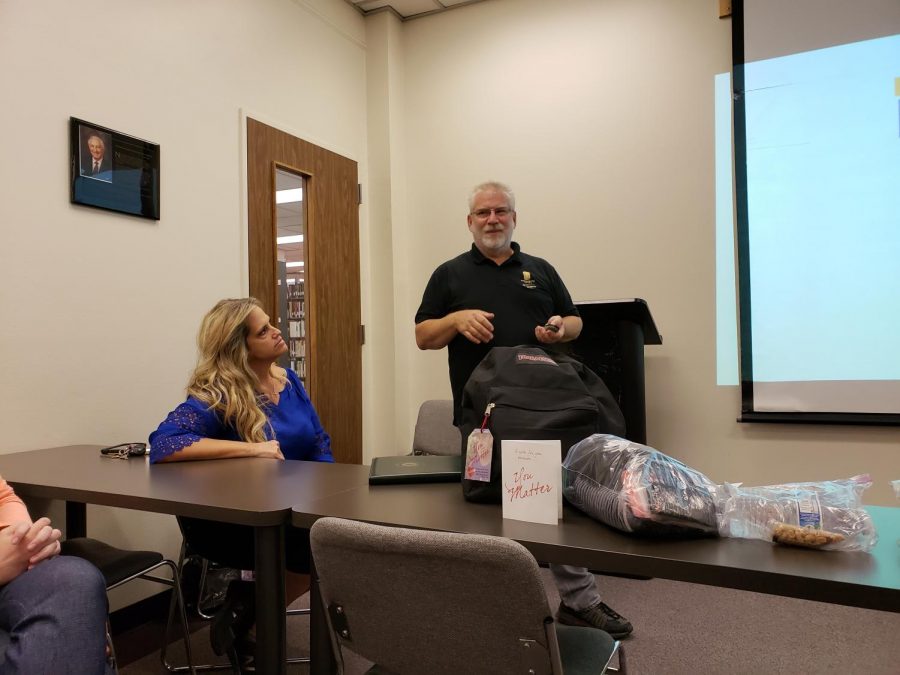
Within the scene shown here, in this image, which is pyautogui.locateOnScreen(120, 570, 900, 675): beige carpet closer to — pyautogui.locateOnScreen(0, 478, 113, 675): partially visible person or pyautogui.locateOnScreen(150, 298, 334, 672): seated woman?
pyautogui.locateOnScreen(150, 298, 334, 672): seated woman

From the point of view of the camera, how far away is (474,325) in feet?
7.27

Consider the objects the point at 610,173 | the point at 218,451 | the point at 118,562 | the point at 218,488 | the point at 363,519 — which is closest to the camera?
the point at 363,519

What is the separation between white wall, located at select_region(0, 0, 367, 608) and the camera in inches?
87.9

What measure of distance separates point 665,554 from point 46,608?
3.76 ft

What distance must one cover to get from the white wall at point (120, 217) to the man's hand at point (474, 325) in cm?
125

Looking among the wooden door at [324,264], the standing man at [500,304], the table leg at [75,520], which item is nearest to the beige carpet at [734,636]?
the standing man at [500,304]

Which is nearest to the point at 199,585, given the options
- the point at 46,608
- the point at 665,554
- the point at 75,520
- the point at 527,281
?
the point at 75,520

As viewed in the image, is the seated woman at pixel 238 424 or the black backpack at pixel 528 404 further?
the seated woman at pixel 238 424

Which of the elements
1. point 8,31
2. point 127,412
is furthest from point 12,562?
point 8,31

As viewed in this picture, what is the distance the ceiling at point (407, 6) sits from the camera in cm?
393

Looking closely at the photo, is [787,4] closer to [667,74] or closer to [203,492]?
[667,74]

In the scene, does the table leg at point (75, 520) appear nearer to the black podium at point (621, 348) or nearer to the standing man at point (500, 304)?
the standing man at point (500, 304)

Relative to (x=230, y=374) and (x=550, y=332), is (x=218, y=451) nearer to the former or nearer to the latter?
(x=230, y=374)

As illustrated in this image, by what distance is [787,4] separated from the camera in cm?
320
